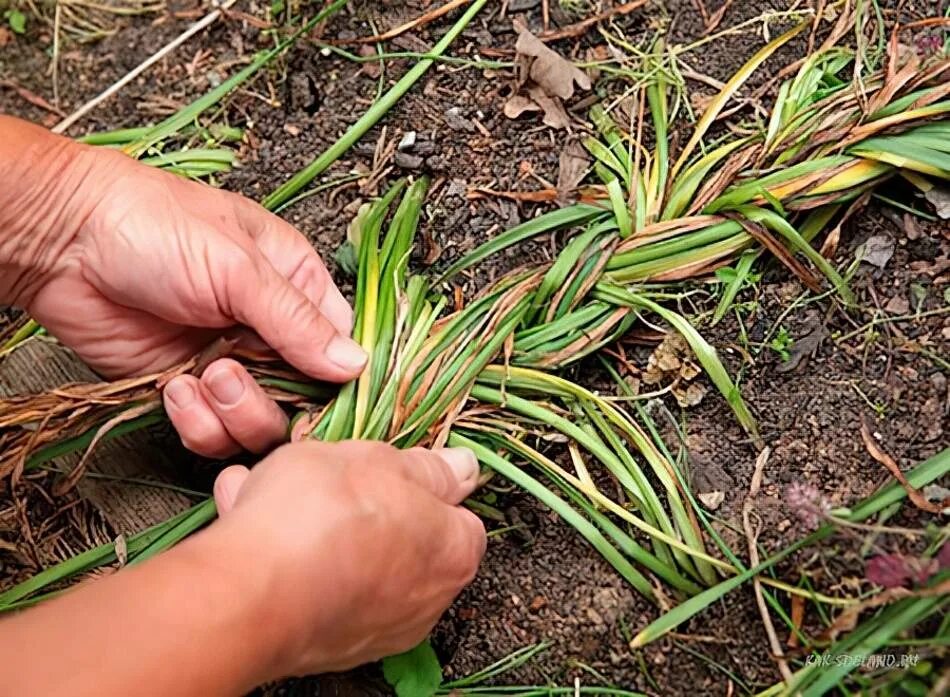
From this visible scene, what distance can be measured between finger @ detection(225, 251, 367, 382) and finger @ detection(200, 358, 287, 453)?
0.06 meters

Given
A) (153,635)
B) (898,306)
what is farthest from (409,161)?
(153,635)

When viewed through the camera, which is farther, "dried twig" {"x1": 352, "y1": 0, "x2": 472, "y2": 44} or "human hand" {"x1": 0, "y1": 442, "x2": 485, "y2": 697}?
"dried twig" {"x1": 352, "y1": 0, "x2": 472, "y2": 44}

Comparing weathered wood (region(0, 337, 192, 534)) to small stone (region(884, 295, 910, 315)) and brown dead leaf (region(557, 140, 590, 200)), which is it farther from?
small stone (region(884, 295, 910, 315))


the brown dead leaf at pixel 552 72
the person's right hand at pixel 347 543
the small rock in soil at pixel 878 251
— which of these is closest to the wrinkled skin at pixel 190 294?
the person's right hand at pixel 347 543

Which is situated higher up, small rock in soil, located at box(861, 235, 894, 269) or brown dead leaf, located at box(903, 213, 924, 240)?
brown dead leaf, located at box(903, 213, 924, 240)

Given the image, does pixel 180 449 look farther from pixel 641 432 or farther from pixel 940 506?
pixel 940 506

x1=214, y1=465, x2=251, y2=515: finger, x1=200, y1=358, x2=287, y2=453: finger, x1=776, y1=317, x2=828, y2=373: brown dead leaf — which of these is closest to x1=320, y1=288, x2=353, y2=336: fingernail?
x1=200, y1=358, x2=287, y2=453: finger

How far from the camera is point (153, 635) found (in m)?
0.86

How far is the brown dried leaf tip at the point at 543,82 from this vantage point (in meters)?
1.54

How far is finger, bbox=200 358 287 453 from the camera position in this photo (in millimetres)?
1251

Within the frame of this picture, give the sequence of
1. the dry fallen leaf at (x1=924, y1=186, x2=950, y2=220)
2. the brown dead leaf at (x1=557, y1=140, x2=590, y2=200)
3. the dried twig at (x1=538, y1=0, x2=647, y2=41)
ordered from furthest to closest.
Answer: the dried twig at (x1=538, y1=0, x2=647, y2=41) → the brown dead leaf at (x1=557, y1=140, x2=590, y2=200) → the dry fallen leaf at (x1=924, y1=186, x2=950, y2=220)

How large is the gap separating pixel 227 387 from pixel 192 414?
0.07 meters

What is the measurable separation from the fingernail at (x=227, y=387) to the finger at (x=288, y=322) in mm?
69

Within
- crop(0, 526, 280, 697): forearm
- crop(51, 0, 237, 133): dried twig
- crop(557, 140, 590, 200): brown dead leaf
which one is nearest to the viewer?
crop(0, 526, 280, 697): forearm
